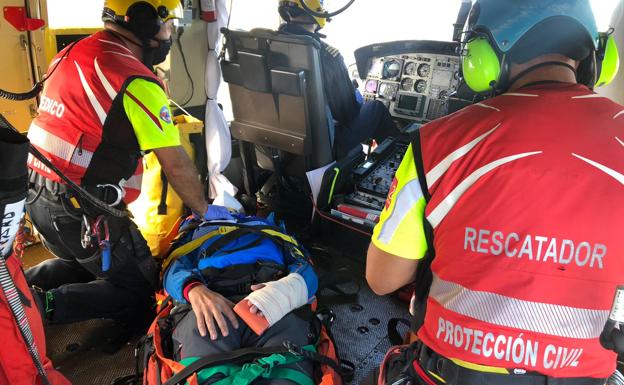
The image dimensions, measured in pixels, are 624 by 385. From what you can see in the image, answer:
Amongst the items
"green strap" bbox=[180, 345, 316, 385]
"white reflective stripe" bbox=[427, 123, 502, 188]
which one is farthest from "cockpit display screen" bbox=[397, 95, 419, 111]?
"white reflective stripe" bbox=[427, 123, 502, 188]

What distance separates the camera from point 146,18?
2.07 m

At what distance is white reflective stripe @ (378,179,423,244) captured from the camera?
1.07 m

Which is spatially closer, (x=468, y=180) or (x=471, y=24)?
(x=468, y=180)

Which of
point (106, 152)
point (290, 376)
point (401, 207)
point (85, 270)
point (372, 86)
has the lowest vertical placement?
point (85, 270)

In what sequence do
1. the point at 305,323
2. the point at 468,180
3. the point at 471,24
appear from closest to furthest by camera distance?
the point at 468,180 → the point at 471,24 → the point at 305,323

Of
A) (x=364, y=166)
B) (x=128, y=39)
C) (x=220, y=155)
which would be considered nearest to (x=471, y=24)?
(x=128, y=39)

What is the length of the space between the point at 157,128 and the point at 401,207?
4.07 feet

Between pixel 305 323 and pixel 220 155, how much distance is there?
187 cm

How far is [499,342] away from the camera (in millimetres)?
1002

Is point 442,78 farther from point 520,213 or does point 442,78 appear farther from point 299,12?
point 520,213

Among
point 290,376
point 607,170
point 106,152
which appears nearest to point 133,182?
point 106,152

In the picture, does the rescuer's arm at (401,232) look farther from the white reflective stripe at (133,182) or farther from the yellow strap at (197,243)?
the white reflective stripe at (133,182)

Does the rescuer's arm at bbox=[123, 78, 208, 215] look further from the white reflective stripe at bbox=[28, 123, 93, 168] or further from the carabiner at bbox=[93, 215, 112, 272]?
the carabiner at bbox=[93, 215, 112, 272]

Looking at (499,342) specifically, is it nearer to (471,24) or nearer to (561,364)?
(561,364)
